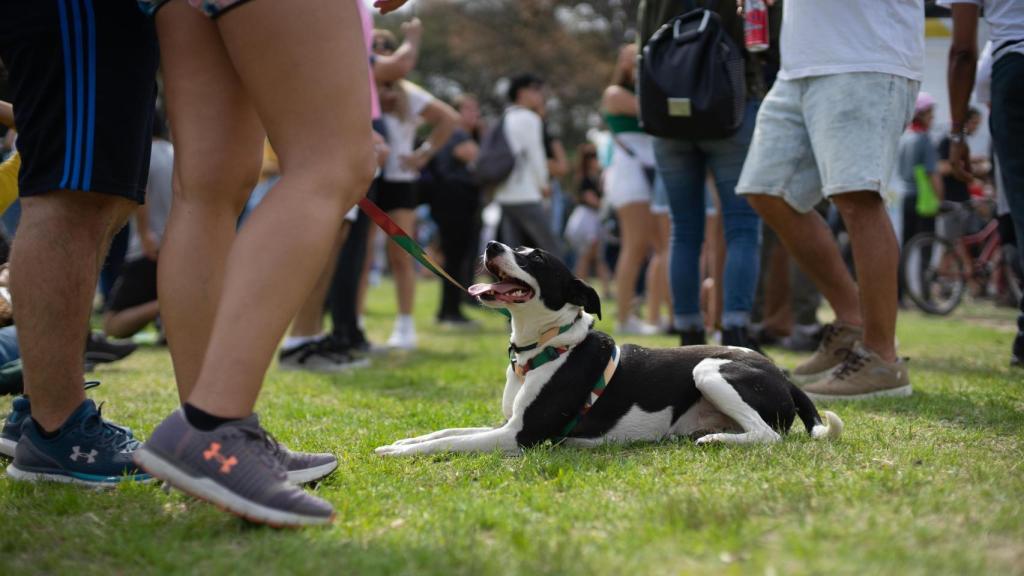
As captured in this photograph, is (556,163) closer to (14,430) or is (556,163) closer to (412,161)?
(412,161)

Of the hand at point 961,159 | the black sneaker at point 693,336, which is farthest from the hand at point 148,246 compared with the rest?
the hand at point 961,159

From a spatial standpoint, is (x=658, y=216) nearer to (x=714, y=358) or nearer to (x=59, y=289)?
(x=714, y=358)

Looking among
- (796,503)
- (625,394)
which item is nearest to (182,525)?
(796,503)

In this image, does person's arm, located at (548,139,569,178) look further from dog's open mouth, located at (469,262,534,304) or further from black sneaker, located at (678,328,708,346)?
dog's open mouth, located at (469,262,534,304)

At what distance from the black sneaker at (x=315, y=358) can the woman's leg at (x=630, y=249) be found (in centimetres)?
287

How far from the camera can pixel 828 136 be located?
13.3 feet

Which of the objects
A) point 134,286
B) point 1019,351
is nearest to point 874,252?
point 1019,351

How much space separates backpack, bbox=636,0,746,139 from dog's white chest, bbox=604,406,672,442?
1921mm

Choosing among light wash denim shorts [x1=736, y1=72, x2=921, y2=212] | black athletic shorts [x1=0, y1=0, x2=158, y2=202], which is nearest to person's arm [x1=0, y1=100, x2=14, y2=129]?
black athletic shorts [x1=0, y1=0, x2=158, y2=202]

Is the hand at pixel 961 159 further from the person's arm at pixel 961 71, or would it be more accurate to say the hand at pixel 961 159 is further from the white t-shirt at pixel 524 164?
the white t-shirt at pixel 524 164

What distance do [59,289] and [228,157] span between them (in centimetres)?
61

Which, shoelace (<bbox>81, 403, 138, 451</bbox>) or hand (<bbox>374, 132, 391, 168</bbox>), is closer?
shoelace (<bbox>81, 403, 138, 451</bbox>)

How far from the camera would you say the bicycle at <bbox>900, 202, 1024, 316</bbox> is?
10906 mm

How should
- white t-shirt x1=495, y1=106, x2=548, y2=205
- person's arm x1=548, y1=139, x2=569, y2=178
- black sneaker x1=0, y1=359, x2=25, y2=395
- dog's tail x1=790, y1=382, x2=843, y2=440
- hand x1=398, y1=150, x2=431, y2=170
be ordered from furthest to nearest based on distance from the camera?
person's arm x1=548, y1=139, x2=569, y2=178, white t-shirt x1=495, y1=106, x2=548, y2=205, hand x1=398, y1=150, x2=431, y2=170, black sneaker x1=0, y1=359, x2=25, y2=395, dog's tail x1=790, y1=382, x2=843, y2=440
